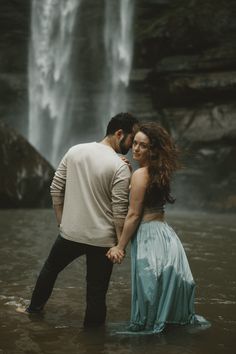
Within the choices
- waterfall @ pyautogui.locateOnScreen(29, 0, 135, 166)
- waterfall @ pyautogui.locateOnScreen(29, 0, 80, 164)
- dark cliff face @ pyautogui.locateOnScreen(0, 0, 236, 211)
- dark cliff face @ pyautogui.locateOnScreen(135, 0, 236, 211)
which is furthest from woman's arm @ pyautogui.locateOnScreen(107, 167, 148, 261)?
waterfall @ pyautogui.locateOnScreen(29, 0, 80, 164)

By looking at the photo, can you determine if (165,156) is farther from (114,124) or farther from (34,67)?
(34,67)

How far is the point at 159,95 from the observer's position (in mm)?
27438

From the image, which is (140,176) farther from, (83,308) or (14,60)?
(14,60)

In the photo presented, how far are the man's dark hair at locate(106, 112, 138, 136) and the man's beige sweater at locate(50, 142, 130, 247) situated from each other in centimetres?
18

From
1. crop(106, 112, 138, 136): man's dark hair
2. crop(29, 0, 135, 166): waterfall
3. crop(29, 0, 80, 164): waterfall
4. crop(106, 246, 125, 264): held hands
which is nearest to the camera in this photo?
crop(106, 246, 125, 264): held hands

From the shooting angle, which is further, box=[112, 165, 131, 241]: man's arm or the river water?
box=[112, 165, 131, 241]: man's arm

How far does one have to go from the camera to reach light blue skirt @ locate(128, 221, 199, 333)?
13.5 feet

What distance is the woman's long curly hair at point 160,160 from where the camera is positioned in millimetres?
4168

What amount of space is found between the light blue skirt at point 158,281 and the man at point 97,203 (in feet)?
0.80

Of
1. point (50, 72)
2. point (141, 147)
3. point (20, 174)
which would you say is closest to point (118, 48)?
point (50, 72)

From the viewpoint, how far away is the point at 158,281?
4141mm

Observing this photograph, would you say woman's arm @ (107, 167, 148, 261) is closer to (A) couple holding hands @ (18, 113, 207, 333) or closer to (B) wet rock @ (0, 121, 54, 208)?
(A) couple holding hands @ (18, 113, 207, 333)

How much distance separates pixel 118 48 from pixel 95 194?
2685 centimetres

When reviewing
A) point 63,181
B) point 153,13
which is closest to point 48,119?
point 153,13
